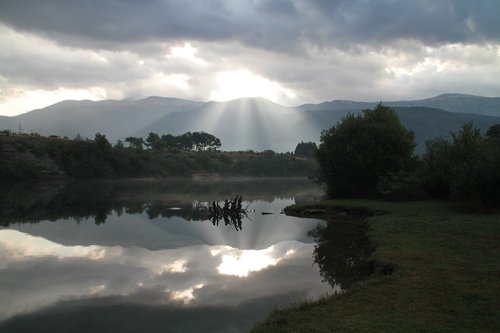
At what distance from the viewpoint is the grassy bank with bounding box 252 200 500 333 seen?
9.90 m

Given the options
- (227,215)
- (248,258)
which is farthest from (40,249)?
(227,215)

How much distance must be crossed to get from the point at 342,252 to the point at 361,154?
958 inches

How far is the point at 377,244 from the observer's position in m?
20.8

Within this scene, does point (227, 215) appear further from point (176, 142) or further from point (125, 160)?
point (176, 142)

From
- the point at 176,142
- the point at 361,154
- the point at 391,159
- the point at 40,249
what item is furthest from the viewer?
the point at 176,142

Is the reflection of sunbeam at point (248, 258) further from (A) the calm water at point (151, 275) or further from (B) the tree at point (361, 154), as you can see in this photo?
(B) the tree at point (361, 154)

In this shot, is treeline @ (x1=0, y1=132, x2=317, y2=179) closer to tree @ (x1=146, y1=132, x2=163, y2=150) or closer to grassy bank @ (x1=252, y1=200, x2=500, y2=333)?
tree @ (x1=146, y1=132, x2=163, y2=150)

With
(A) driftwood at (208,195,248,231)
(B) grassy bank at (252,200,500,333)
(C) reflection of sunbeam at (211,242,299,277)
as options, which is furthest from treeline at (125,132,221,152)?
(B) grassy bank at (252,200,500,333)

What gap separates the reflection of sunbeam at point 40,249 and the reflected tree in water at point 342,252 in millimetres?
11879

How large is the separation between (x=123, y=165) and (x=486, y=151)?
4207 inches

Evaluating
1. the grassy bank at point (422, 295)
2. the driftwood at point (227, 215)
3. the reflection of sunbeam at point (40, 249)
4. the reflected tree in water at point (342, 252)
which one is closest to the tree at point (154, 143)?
the driftwood at point (227, 215)

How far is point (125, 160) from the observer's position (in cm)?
12531

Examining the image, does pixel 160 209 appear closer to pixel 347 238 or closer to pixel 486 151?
pixel 347 238

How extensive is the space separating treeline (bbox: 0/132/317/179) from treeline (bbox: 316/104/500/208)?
78913mm
